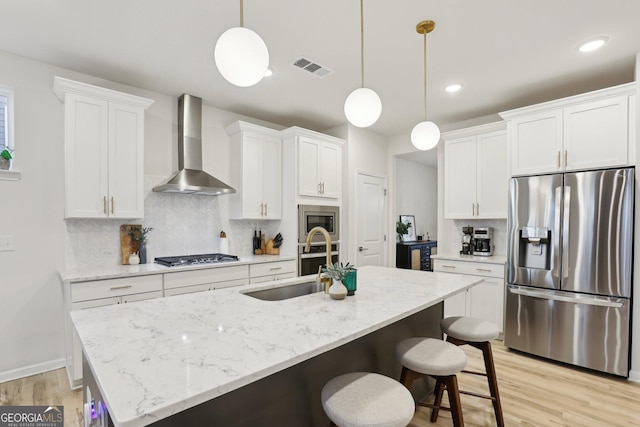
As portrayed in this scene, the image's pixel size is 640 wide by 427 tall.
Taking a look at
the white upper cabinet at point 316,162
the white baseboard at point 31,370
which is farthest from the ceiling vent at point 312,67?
the white baseboard at point 31,370

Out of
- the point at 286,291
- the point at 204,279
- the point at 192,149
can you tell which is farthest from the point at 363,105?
the point at 192,149

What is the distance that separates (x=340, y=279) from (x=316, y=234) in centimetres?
230

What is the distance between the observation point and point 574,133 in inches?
119

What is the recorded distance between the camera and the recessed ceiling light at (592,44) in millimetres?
2458

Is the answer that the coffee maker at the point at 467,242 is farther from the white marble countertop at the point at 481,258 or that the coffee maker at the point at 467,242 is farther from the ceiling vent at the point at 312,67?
the ceiling vent at the point at 312,67

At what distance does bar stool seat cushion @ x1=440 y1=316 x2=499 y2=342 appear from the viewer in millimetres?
1980

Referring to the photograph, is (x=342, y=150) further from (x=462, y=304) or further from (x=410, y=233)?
(x=410, y=233)

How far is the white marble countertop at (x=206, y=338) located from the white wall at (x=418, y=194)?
4.67 meters

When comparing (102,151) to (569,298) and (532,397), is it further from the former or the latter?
(569,298)

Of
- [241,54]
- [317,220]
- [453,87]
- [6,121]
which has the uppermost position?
[453,87]

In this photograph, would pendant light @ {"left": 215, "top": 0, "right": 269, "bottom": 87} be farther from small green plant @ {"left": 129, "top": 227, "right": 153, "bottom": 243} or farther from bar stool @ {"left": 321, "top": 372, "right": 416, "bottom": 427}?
small green plant @ {"left": 129, "top": 227, "right": 153, "bottom": 243}

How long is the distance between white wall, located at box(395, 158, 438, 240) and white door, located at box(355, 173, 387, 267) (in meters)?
1.19

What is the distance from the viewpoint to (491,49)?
2615 millimetres

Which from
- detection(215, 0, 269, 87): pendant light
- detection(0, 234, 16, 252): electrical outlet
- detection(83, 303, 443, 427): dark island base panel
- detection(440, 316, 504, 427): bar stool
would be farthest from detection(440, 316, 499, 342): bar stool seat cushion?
detection(0, 234, 16, 252): electrical outlet
